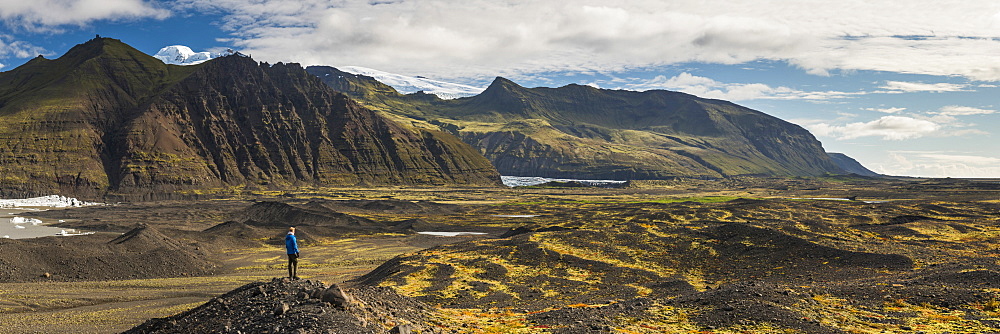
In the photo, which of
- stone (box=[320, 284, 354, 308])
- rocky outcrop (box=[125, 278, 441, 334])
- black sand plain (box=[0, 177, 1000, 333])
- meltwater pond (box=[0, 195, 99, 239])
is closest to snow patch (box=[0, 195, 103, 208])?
meltwater pond (box=[0, 195, 99, 239])

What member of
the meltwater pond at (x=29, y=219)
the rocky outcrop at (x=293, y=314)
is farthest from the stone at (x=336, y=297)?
the meltwater pond at (x=29, y=219)

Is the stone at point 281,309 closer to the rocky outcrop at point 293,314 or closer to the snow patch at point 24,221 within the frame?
the rocky outcrop at point 293,314

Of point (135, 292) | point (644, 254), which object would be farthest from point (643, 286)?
point (135, 292)

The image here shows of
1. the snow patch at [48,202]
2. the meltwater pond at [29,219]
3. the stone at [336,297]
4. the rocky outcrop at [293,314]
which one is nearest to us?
the rocky outcrop at [293,314]

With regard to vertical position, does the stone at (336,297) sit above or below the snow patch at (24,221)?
above

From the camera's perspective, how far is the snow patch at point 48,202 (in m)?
155

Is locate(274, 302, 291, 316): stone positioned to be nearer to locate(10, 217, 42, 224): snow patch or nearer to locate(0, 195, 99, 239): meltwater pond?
locate(0, 195, 99, 239): meltwater pond

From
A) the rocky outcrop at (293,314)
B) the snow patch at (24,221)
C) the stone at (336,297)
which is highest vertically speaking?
the stone at (336,297)

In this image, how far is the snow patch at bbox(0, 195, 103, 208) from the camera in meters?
155

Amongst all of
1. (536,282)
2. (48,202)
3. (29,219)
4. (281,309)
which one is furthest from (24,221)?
(281,309)

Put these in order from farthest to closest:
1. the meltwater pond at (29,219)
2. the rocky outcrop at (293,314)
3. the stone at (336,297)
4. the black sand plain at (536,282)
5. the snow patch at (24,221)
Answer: the snow patch at (24,221)
the meltwater pond at (29,219)
the black sand plain at (536,282)
the stone at (336,297)
the rocky outcrop at (293,314)

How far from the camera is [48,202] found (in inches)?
6393

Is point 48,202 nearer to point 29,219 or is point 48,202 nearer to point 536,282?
point 29,219

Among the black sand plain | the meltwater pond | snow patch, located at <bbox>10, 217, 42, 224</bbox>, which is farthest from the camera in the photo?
snow patch, located at <bbox>10, 217, 42, 224</bbox>
